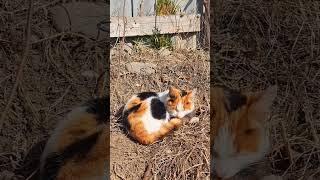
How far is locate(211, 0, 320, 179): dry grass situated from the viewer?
262 cm

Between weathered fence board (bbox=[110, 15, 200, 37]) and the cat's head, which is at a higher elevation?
weathered fence board (bbox=[110, 15, 200, 37])

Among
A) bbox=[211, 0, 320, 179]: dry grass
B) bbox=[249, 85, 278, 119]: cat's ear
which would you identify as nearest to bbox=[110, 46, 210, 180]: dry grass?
bbox=[211, 0, 320, 179]: dry grass

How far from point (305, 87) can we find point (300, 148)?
36 centimetres

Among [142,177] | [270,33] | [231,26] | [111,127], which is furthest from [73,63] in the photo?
[270,33]

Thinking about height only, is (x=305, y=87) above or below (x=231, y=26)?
below

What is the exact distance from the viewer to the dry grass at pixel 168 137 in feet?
7.57

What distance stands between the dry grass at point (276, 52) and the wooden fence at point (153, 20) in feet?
0.38

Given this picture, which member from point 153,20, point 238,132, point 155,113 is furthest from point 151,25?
point 238,132

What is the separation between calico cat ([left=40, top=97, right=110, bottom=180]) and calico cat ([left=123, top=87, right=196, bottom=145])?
22 cm

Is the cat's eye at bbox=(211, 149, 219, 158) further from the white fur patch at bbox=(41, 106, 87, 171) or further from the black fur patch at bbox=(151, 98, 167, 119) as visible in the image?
the white fur patch at bbox=(41, 106, 87, 171)

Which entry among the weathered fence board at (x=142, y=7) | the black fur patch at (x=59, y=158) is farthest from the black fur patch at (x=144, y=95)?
the black fur patch at (x=59, y=158)

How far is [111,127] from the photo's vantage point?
2.39 m

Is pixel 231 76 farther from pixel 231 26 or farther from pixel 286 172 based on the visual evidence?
pixel 286 172

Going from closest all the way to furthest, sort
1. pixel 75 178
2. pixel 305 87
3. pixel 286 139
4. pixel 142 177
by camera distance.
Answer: pixel 75 178 → pixel 142 177 → pixel 286 139 → pixel 305 87
